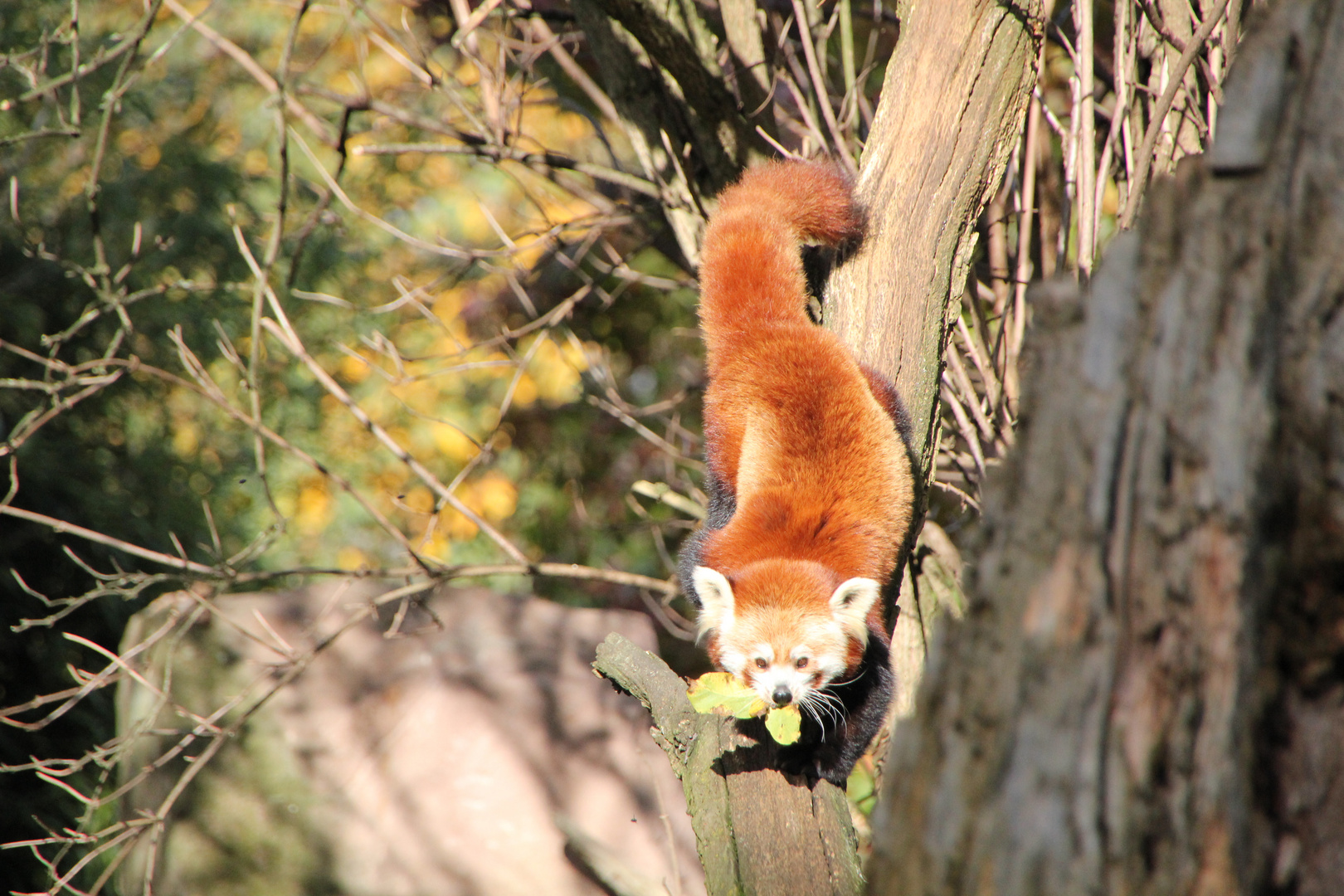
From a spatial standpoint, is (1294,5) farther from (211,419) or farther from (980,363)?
(211,419)

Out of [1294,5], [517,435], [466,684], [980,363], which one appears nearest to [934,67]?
[980,363]

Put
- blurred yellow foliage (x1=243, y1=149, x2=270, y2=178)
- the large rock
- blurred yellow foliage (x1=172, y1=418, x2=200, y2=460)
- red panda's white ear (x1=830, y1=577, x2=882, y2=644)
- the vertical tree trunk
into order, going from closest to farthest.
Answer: red panda's white ear (x1=830, y1=577, x2=882, y2=644) → the vertical tree trunk → the large rock → blurred yellow foliage (x1=172, y1=418, x2=200, y2=460) → blurred yellow foliage (x1=243, y1=149, x2=270, y2=178)

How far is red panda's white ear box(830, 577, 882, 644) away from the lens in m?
2.36

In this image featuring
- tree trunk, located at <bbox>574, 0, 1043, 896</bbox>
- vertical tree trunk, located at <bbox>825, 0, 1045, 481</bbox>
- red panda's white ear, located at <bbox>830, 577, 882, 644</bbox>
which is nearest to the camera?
tree trunk, located at <bbox>574, 0, 1043, 896</bbox>

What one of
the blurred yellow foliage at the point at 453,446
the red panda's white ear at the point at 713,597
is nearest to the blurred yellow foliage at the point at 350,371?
the blurred yellow foliage at the point at 453,446

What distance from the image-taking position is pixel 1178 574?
1.07 metres

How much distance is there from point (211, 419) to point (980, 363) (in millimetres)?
4162

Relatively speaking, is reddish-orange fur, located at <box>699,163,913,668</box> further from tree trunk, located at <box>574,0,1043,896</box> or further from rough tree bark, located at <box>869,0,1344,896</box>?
rough tree bark, located at <box>869,0,1344,896</box>

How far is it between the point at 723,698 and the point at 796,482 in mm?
709

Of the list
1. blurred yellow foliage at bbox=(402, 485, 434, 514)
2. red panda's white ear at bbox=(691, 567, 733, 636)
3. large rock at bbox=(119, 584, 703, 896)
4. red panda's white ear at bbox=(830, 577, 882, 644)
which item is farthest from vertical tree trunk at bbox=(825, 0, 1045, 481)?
blurred yellow foliage at bbox=(402, 485, 434, 514)

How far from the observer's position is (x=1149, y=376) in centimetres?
110

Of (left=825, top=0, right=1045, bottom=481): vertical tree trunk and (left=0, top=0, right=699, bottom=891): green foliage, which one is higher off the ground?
(left=825, top=0, right=1045, bottom=481): vertical tree trunk

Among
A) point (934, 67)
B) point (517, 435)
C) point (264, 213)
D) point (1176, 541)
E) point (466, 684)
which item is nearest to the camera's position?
point (1176, 541)

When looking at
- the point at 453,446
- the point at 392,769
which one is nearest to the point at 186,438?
the point at 453,446
